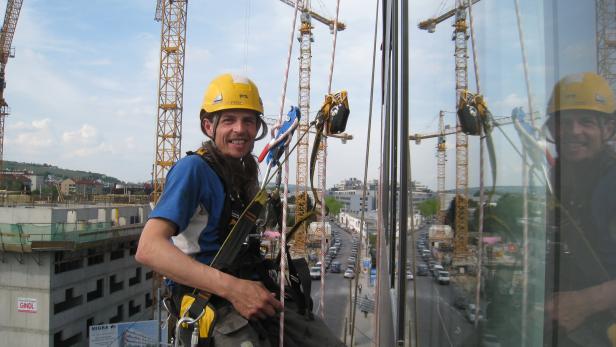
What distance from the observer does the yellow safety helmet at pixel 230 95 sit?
71.5 inches

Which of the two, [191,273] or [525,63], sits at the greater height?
[525,63]

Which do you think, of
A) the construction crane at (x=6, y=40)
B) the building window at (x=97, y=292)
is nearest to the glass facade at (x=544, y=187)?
the building window at (x=97, y=292)

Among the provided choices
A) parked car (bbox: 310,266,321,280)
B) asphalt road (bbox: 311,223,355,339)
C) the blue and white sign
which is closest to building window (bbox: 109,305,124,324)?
the blue and white sign

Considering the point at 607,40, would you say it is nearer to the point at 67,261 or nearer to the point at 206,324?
the point at 206,324

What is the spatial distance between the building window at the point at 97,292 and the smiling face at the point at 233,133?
69.0 ft

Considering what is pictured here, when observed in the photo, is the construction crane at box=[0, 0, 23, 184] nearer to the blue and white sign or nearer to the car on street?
the blue and white sign

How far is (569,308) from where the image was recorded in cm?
49

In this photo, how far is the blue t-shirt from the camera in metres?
1.50

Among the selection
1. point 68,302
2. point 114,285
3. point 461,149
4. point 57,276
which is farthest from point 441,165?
point 114,285

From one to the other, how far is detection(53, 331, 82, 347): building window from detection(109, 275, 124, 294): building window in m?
2.81

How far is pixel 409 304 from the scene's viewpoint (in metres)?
1.81

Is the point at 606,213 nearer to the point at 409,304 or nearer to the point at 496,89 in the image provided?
the point at 496,89

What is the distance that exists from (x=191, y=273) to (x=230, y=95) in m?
0.78

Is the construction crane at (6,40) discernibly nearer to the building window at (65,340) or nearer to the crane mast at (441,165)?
the building window at (65,340)
